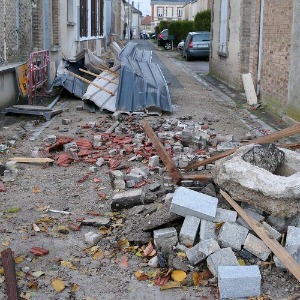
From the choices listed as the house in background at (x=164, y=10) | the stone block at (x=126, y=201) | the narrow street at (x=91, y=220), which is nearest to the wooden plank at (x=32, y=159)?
the narrow street at (x=91, y=220)

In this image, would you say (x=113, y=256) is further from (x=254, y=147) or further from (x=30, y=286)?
(x=254, y=147)

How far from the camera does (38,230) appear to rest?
216 inches

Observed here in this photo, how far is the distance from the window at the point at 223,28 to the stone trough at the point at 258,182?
13.3m

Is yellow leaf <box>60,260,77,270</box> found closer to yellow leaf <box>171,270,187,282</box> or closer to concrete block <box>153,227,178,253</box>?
concrete block <box>153,227,178,253</box>

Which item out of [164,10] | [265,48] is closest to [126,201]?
[265,48]

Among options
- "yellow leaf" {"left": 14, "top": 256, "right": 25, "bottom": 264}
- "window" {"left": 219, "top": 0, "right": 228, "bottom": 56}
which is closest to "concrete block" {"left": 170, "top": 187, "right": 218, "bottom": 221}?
"yellow leaf" {"left": 14, "top": 256, "right": 25, "bottom": 264}

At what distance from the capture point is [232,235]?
4.78 m

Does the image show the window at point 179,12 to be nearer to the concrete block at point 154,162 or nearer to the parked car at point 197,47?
the parked car at point 197,47

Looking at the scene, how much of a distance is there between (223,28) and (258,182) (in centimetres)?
1496

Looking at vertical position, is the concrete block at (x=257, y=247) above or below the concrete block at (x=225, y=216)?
below

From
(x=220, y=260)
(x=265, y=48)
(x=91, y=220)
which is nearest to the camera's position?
A: (x=220, y=260)

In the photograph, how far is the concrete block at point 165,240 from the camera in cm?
486

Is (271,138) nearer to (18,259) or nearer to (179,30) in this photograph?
(18,259)

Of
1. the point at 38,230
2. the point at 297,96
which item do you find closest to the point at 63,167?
the point at 38,230
